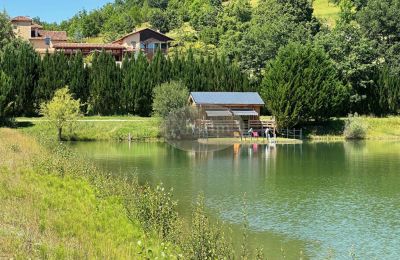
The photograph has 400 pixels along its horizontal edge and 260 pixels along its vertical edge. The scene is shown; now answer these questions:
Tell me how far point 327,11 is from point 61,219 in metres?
121

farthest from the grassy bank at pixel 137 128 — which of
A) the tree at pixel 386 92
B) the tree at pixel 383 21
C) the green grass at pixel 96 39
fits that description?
the green grass at pixel 96 39

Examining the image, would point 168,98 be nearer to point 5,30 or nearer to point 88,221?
point 5,30

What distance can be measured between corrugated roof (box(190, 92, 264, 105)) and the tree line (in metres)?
3.93

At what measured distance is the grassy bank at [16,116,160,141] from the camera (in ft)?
194

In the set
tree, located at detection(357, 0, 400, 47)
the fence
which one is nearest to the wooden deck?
the fence

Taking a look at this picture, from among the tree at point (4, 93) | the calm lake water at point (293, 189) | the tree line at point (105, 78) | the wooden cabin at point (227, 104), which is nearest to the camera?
the calm lake water at point (293, 189)

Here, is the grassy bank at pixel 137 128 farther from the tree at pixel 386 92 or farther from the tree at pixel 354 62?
the tree at pixel 354 62

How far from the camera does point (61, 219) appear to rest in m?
14.4

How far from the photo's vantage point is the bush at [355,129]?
62812mm

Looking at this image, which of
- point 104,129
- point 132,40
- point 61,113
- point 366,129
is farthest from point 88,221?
point 132,40

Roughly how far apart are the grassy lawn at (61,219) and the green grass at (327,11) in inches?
4100

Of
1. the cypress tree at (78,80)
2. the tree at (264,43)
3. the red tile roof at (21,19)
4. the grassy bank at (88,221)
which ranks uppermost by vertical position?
the red tile roof at (21,19)

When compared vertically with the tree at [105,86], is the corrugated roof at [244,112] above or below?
below

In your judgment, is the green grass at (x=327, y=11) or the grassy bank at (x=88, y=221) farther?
the green grass at (x=327, y=11)
